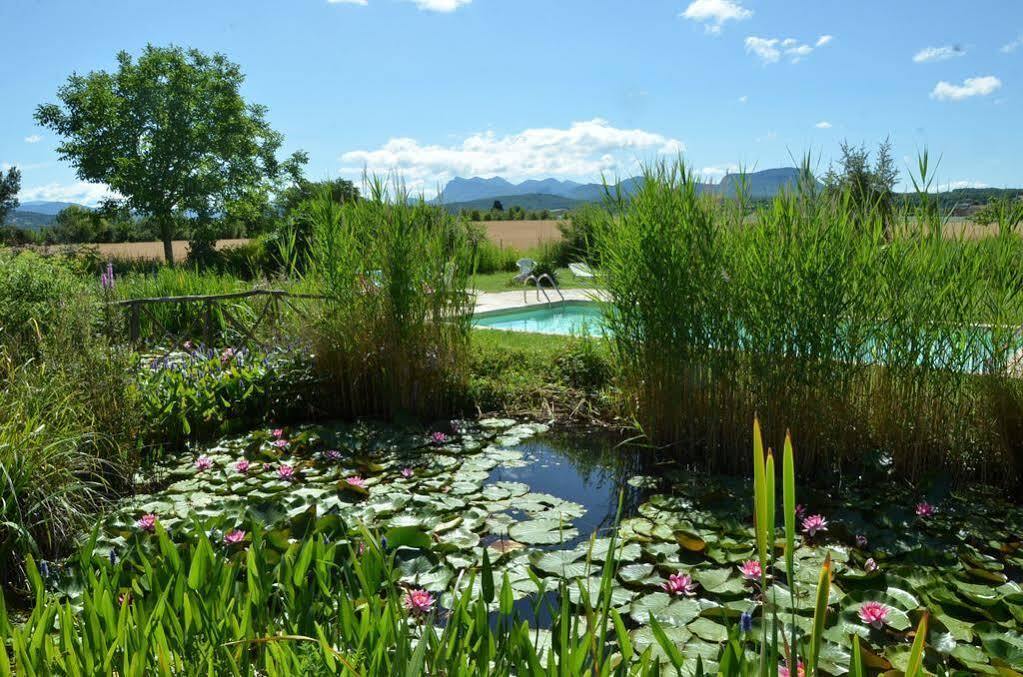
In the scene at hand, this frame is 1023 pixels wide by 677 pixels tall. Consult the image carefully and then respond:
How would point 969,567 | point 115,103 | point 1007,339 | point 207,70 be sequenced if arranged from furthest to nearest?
point 207,70 → point 115,103 → point 1007,339 → point 969,567

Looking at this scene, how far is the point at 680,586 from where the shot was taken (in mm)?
2711

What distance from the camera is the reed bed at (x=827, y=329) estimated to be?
361 cm

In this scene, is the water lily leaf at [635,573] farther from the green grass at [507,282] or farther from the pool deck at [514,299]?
the green grass at [507,282]

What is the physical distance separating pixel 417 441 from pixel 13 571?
2.35 meters

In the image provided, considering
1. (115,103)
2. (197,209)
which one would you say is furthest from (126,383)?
(115,103)

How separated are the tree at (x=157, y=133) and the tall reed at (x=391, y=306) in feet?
55.5

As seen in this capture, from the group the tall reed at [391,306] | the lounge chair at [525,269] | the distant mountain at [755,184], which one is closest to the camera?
the distant mountain at [755,184]

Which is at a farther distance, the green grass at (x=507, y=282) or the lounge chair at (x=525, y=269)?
the lounge chair at (x=525, y=269)

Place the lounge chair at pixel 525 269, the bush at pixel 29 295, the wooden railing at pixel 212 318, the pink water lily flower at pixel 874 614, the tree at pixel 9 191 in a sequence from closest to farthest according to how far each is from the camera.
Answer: the pink water lily flower at pixel 874 614 < the bush at pixel 29 295 < the wooden railing at pixel 212 318 < the lounge chair at pixel 525 269 < the tree at pixel 9 191

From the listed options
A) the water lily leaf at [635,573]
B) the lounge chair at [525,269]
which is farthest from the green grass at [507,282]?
the water lily leaf at [635,573]

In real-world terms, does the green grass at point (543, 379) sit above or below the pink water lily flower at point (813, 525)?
above

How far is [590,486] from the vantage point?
4.20m

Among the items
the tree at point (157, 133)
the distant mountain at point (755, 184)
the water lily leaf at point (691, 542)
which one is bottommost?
the water lily leaf at point (691, 542)

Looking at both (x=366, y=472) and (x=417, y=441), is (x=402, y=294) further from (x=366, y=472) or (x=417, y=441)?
(x=366, y=472)
